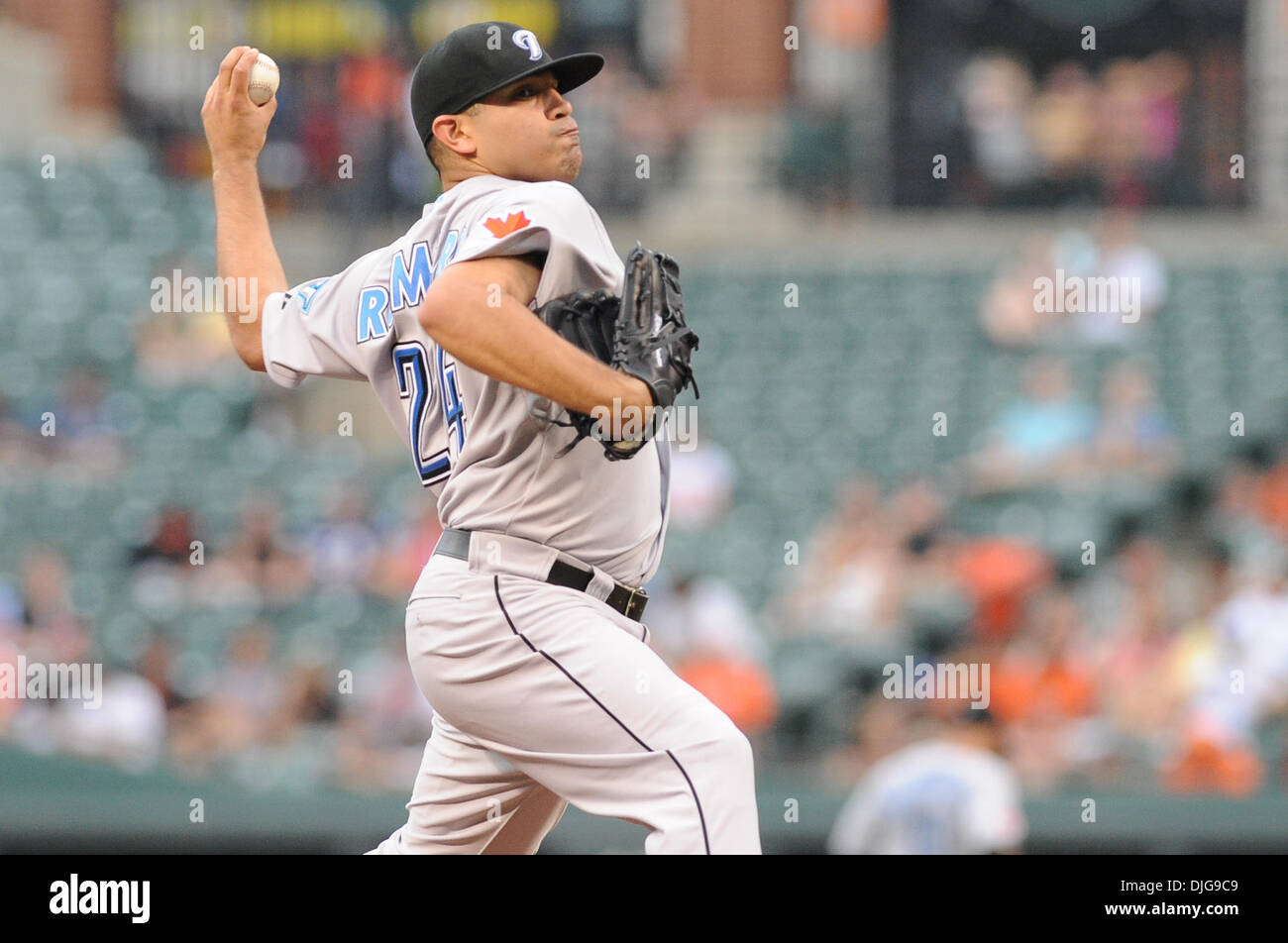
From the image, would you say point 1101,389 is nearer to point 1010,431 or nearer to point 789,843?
point 1010,431

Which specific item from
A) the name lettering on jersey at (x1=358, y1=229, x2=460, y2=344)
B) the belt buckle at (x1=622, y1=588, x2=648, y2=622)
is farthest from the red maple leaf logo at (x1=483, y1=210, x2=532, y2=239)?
the belt buckle at (x1=622, y1=588, x2=648, y2=622)

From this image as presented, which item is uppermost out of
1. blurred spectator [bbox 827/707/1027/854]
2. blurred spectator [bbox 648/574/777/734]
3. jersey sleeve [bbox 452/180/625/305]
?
jersey sleeve [bbox 452/180/625/305]

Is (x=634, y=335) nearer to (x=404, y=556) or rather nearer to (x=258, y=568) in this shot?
(x=404, y=556)

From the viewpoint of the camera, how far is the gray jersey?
10.1ft

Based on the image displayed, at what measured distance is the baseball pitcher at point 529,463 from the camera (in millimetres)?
3012

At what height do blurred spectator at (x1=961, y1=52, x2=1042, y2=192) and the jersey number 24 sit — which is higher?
blurred spectator at (x1=961, y1=52, x2=1042, y2=192)

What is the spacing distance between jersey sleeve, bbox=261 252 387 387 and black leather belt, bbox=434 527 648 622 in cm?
35

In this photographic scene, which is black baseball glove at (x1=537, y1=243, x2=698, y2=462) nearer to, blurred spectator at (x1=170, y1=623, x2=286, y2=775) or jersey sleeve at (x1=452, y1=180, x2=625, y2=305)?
jersey sleeve at (x1=452, y1=180, x2=625, y2=305)

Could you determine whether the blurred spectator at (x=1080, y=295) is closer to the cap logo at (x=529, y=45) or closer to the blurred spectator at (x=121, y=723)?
the blurred spectator at (x=121, y=723)

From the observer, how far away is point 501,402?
3.15 m

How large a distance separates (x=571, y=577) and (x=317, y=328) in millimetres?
630

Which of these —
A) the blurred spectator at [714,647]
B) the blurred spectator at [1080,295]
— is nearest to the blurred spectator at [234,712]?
the blurred spectator at [714,647]

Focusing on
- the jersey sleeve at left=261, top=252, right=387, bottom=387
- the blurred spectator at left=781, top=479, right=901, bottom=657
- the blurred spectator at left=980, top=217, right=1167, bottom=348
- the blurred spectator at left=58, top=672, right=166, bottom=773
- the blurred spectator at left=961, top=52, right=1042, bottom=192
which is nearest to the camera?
the jersey sleeve at left=261, top=252, right=387, bottom=387

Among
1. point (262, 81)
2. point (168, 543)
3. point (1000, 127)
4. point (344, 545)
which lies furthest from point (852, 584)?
point (1000, 127)
